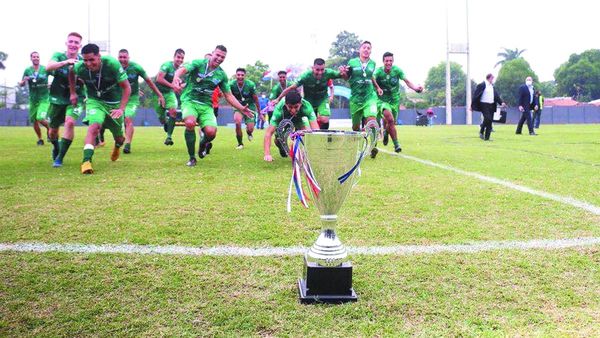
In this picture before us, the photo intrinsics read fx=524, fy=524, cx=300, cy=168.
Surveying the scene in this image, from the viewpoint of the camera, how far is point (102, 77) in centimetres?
798

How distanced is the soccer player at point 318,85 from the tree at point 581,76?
89.0 metres

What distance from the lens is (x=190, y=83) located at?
29.2ft

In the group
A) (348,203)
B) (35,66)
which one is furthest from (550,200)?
(35,66)

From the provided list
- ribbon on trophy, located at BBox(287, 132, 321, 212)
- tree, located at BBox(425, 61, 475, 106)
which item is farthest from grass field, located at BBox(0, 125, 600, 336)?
tree, located at BBox(425, 61, 475, 106)

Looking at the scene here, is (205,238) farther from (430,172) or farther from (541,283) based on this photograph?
(430,172)

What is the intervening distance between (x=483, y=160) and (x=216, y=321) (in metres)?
7.73

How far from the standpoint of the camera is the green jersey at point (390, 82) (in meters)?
10.7

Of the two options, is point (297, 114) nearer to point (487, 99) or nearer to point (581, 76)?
point (487, 99)

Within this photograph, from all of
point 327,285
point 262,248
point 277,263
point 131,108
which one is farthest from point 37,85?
point 327,285

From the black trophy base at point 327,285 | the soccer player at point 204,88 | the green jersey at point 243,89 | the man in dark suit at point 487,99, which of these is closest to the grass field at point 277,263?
the black trophy base at point 327,285

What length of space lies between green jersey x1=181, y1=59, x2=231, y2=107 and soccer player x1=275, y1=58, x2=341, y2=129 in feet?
3.49

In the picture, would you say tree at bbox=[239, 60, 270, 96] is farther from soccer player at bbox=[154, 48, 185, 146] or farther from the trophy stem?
the trophy stem

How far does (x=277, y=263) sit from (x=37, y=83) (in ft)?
36.5

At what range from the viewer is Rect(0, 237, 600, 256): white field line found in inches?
136
